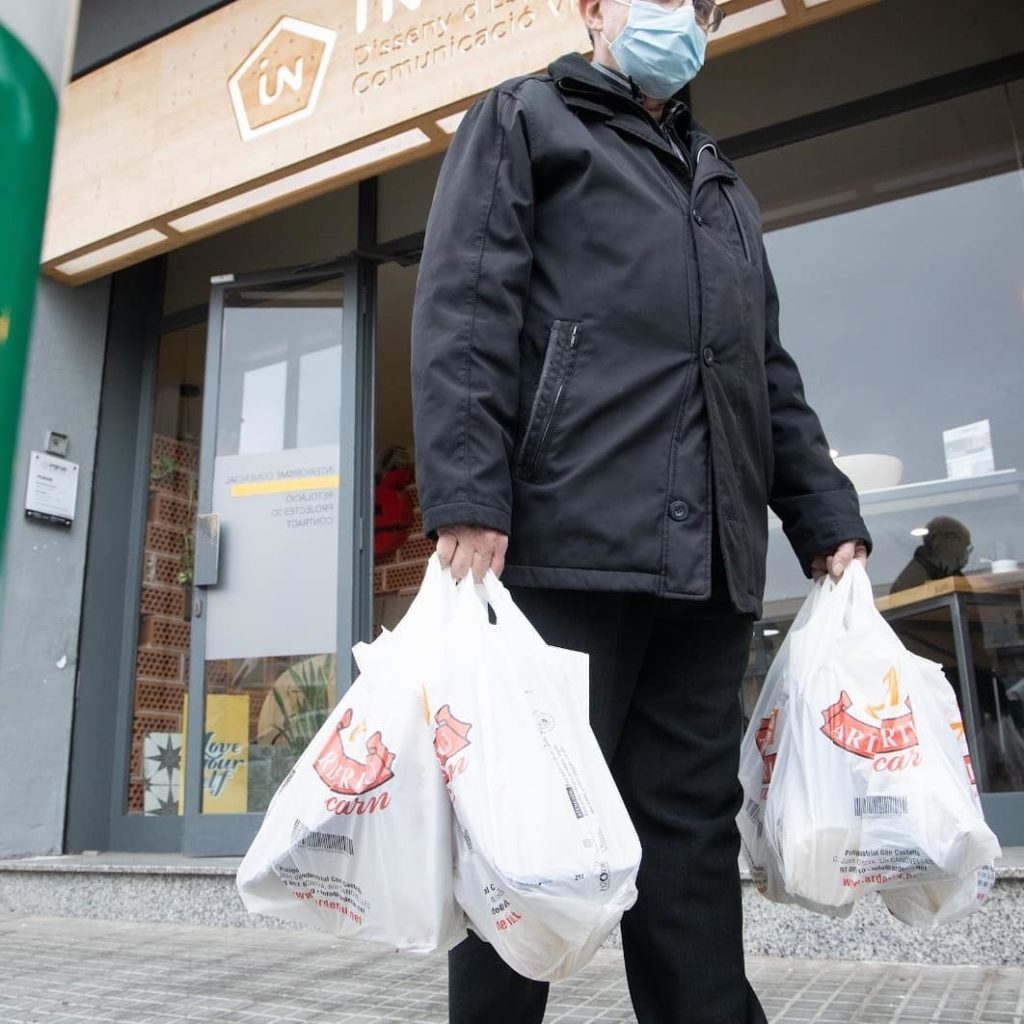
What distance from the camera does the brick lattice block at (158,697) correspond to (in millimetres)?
5215

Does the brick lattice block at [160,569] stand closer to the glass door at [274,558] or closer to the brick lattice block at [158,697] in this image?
the brick lattice block at [158,697]

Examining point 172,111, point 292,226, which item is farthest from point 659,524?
point 292,226

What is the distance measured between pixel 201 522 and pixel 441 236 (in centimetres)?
349

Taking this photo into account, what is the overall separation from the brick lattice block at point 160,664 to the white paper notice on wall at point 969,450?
3761 mm

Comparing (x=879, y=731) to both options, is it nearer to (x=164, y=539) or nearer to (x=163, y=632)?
(x=163, y=632)

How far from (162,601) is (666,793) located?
4.31m

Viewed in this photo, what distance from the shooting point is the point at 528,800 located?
1.30 meters

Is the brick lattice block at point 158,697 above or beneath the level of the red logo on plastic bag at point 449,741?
above

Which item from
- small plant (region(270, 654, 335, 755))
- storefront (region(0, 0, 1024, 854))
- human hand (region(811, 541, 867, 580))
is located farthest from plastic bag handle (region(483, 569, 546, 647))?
small plant (region(270, 654, 335, 755))

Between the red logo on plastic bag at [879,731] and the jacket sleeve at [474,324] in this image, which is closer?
the jacket sleeve at [474,324]

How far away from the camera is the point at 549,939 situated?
129 centimetres

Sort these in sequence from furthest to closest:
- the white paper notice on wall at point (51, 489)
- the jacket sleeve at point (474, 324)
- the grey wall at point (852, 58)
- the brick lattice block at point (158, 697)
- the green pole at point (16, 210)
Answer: the brick lattice block at point (158, 697) → the white paper notice on wall at point (51, 489) → the grey wall at point (852, 58) → the jacket sleeve at point (474, 324) → the green pole at point (16, 210)

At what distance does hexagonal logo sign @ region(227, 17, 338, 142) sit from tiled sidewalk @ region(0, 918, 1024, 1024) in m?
3.13

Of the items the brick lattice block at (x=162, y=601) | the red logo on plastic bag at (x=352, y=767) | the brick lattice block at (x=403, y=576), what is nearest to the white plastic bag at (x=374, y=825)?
the red logo on plastic bag at (x=352, y=767)
